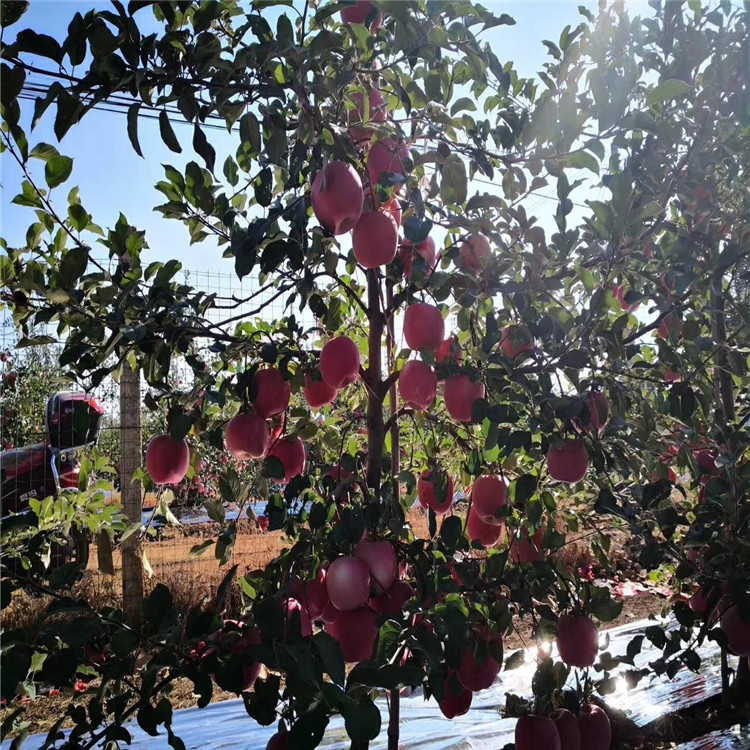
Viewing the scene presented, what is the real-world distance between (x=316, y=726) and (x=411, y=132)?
815 mm

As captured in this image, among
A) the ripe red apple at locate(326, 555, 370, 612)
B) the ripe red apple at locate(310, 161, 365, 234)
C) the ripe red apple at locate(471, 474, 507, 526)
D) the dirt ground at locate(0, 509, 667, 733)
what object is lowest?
the dirt ground at locate(0, 509, 667, 733)

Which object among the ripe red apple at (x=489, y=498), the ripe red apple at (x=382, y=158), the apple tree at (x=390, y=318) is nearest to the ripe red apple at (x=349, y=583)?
the apple tree at (x=390, y=318)

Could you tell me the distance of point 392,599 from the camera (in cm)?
97

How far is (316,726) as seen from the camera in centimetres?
59

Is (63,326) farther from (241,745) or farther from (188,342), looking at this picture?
(241,745)

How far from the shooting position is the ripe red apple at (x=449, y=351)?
101 centimetres

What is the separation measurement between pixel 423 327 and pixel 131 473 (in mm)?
2541

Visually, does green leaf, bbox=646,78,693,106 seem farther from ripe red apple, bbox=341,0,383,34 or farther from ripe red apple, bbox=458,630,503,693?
ripe red apple, bbox=458,630,503,693

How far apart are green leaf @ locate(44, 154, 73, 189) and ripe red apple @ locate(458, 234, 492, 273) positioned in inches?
21.1

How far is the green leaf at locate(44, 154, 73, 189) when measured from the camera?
2.60 ft

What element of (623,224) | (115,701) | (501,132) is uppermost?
(501,132)

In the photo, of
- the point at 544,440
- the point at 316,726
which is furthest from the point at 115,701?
the point at 544,440

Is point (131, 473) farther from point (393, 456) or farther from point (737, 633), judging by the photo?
point (737, 633)

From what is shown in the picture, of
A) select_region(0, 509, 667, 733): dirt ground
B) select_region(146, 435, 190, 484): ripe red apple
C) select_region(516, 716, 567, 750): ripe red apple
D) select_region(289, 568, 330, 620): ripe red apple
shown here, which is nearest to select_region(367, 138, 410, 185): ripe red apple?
select_region(146, 435, 190, 484): ripe red apple
